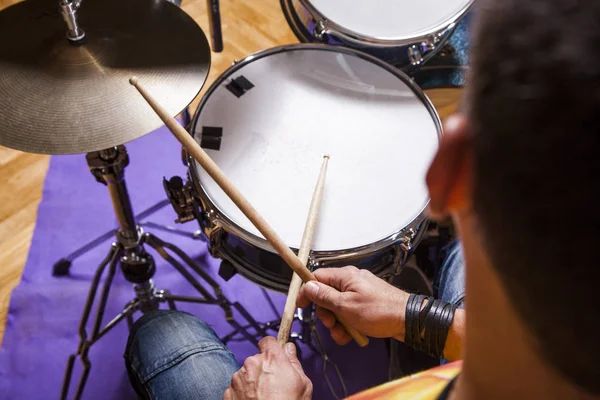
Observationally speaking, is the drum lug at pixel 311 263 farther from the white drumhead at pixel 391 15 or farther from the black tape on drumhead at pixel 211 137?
the white drumhead at pixel 391 15

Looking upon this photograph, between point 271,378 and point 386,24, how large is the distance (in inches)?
28.6

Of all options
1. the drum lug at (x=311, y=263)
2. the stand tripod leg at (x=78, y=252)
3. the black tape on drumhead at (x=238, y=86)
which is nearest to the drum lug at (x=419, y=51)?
the black tape on drumhead at (x=238, y=86)

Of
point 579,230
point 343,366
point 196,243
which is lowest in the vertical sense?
point 343,366

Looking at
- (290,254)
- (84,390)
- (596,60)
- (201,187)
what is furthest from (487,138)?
(84,390)

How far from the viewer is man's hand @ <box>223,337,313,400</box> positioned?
65 cm

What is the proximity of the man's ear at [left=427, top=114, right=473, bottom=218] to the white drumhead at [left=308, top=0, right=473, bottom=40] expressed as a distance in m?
0.80

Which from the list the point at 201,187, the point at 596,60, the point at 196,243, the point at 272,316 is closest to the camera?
the point at 596,60

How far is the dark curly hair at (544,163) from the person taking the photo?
219mm

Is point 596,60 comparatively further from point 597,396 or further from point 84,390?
point 84,390

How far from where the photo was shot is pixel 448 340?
742 mm

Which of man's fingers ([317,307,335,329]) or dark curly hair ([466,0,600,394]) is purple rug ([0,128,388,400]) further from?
dark curly hair ([466,0,600,394])

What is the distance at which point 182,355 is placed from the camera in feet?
2.86

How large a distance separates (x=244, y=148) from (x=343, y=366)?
59cm

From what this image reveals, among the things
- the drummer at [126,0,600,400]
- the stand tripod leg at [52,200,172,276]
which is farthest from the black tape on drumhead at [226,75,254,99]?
the drummer at [126,0,600,400]
